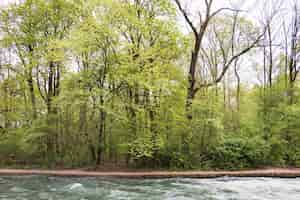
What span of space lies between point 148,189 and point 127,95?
4.80 metres

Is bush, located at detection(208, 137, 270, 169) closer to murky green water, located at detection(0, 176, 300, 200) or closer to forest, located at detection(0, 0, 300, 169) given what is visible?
forest, located at detection(0, 0, 300, 169)

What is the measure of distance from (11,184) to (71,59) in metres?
6.12

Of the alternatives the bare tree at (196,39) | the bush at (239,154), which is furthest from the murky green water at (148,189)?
the bare tree at (196,39)

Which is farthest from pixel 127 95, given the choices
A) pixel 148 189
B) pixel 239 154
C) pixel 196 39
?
pixel 239 154

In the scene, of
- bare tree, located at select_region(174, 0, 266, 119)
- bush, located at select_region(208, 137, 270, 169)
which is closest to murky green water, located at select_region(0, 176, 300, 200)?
bush, located at select_region(208, 137, 270, 169)

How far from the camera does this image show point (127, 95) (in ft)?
35.8

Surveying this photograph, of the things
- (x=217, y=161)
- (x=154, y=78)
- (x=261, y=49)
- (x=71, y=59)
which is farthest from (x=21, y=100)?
(x=261, y=49)

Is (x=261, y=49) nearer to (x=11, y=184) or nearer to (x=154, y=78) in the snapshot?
(x=154, y=78)

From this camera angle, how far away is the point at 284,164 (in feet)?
37.3

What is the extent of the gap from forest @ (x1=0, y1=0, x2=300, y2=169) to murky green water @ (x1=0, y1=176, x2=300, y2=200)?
7.59ft

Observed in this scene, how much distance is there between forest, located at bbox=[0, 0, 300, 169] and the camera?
10258 millimetres

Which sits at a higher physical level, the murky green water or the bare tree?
the bare tree

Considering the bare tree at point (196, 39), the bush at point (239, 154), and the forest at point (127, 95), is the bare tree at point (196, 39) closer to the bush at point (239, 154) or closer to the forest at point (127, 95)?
the forest at point (127, 95)

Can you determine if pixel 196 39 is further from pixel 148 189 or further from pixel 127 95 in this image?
pixel 148 189
